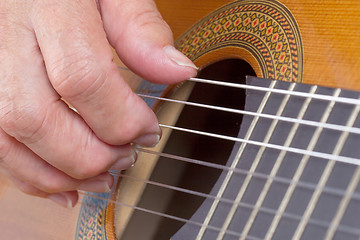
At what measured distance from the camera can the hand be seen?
22.5 inches

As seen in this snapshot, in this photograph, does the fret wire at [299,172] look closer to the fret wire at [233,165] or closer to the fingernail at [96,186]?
the fret wire at [233,165]

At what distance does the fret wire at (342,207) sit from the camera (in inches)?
19.4

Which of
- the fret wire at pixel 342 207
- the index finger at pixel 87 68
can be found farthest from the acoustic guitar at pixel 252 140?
the index finger at pixel 87 68

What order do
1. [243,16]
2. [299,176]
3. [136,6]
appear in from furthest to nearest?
[243,16] → [136,6] → [299,176]

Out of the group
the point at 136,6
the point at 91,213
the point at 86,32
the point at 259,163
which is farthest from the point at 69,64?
the point at 91,213

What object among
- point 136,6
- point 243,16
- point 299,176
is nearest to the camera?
point 299,176

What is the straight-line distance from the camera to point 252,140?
63cm

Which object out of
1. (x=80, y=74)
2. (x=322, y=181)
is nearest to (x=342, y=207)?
(x=322, y=181)

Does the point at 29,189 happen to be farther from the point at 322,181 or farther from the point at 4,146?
the point at 322,181

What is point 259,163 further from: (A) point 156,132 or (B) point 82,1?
(B) point 82,1

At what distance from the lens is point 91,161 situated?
25.9 inches

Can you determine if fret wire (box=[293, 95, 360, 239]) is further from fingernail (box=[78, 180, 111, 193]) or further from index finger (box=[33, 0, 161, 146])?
fingernail (box=[78, 180, 111, 193])

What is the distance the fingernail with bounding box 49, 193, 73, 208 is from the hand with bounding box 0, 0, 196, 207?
22 centimetres

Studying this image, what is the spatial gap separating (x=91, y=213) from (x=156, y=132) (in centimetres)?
30
